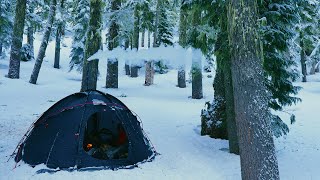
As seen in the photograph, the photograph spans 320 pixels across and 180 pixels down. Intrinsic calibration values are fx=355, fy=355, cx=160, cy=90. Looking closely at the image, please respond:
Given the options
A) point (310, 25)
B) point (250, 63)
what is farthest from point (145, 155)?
point (310, 25)

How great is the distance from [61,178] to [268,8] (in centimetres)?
604

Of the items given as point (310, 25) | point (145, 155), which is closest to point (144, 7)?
point (145, 155)

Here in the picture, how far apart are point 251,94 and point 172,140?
15.3 ft

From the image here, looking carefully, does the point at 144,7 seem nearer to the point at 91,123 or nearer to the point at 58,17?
the point at 91,123

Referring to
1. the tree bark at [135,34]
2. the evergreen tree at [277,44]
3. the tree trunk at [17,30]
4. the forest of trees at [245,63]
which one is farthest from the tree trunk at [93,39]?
the tree trunk at [17,30]

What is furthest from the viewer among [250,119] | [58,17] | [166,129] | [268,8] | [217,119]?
[58,17]

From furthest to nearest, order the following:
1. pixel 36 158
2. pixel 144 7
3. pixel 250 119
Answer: pixel 144 7
pixel 36 158
pixel 250 119

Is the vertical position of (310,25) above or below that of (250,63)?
above

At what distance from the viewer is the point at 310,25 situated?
26.0 meters

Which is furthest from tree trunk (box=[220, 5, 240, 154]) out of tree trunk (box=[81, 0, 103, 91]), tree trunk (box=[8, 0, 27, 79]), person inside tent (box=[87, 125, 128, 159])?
tree trunk (box=[8, 0, 27, 79])

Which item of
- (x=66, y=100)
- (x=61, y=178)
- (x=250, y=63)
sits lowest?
(x=61, y=178)

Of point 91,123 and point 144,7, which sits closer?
point 91,123

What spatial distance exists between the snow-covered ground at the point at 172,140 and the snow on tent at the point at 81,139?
351 millimetres

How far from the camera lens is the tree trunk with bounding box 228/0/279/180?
6.11m
